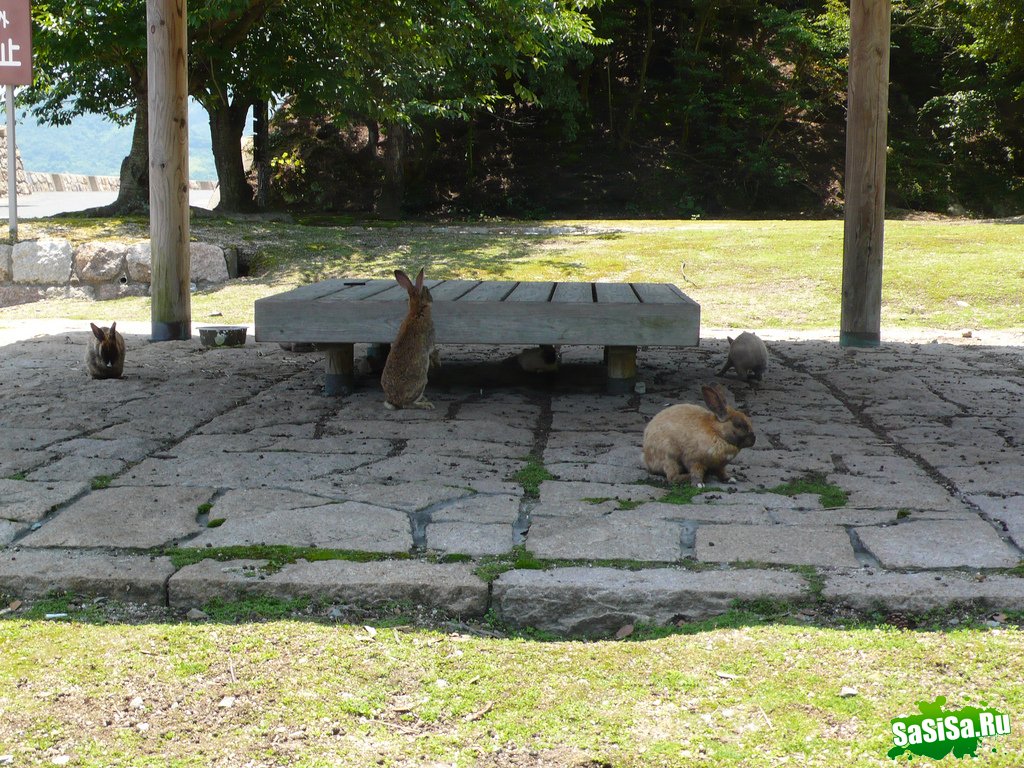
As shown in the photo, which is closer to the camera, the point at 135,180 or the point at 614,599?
the point at 614,599

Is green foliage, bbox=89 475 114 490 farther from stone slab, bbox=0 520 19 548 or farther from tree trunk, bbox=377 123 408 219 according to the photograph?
tree trunk, bbox=377 123 408 219

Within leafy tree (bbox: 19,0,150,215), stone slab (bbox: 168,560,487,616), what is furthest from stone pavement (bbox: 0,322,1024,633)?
leafy tree (bbox: 19,0,150,215)

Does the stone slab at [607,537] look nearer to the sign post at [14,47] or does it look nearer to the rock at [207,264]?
the rock at [207,264]

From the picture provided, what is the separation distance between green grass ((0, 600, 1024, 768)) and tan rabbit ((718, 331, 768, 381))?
3.78 meters

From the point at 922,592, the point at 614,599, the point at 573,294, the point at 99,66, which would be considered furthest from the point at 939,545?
the point at 99,66

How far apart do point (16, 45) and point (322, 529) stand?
10.9m

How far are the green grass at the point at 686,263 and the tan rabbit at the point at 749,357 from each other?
11.6 ft

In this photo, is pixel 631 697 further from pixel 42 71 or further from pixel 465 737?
pixel 42 71

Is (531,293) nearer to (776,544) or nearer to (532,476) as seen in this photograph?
(532,476)

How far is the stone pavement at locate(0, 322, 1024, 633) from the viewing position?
3.16m

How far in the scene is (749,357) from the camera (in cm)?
666

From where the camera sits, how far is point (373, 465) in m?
4.68

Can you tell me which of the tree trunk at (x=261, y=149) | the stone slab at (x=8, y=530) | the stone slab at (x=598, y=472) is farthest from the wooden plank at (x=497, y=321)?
the tree trunk at (x=261, y=149)

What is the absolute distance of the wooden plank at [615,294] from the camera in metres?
5.91
